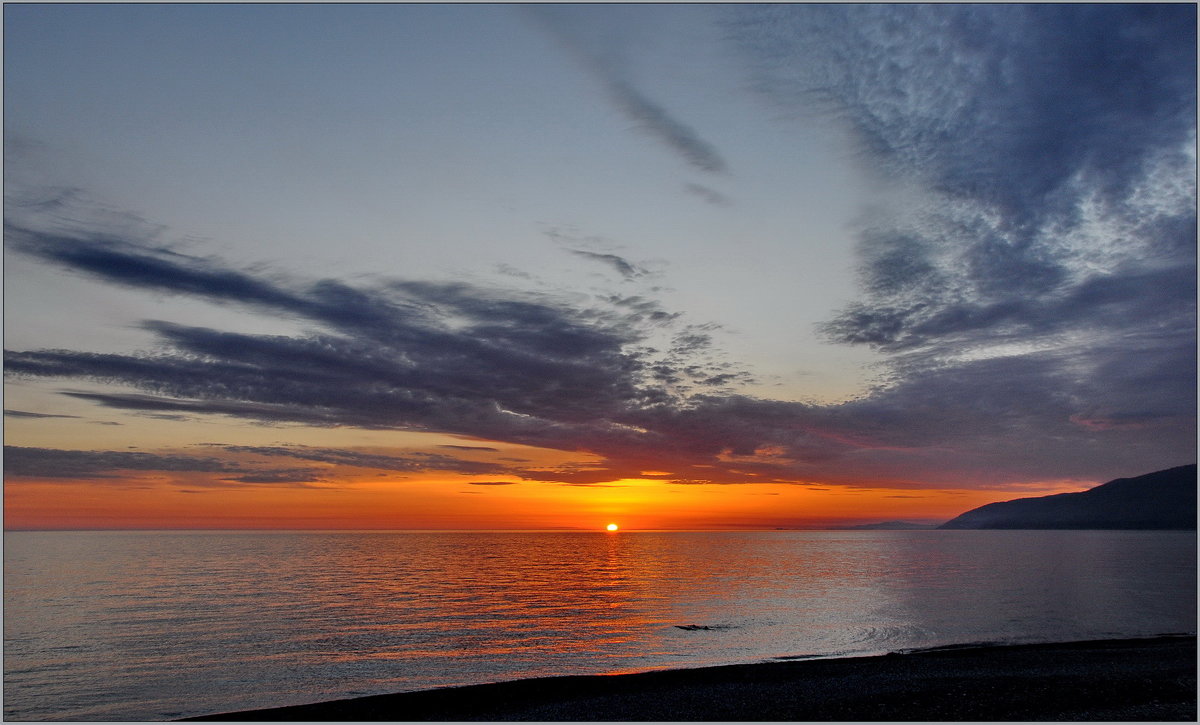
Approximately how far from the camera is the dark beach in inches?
939

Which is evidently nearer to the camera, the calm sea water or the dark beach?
the dark beach

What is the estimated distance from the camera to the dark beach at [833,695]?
78.2ft

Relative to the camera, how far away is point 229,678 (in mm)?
33312

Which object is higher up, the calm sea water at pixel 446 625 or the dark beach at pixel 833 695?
the dark beach at pixel 833 695

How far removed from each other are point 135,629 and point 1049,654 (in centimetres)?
5522

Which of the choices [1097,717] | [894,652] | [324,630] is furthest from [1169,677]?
[324,630]

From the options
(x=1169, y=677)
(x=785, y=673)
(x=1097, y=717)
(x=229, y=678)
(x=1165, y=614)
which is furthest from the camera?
(x=1165, y=614)

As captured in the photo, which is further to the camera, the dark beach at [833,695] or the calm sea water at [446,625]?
the calm sea water at [446,625]

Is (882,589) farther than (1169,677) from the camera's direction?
Yes

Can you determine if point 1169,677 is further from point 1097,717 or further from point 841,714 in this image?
point 841,714

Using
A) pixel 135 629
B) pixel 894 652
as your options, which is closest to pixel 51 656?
pixel 135 629

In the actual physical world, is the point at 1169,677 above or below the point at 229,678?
above

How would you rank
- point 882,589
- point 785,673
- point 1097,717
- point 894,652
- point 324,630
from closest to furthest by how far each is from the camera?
point 1097,717 → point 785,673 → point 894,652 → point 324,630 → point 882,589

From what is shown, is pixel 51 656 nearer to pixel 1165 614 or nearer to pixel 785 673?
A: pixel 785 673
